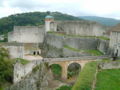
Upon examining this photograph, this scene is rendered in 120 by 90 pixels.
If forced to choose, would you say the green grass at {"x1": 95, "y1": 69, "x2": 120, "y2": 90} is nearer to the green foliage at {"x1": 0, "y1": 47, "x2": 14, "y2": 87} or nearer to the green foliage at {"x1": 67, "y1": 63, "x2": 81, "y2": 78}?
the green foliage at {"x1": 67, "y1": 63, "x2": 81, "y2": 78}

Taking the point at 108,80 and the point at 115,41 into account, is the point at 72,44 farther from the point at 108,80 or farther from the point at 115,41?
the point at 108,80

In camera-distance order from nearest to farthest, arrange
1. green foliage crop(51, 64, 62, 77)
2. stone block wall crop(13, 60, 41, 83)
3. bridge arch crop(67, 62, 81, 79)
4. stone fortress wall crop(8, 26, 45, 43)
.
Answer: stone block wall crop(13, 60, 41, 83) < bridge arch crop(67, 62, 81, 79) < green foliage crop(51, 64, 62, 77) < stone fortress wall crop(8, 26, 45, 43)

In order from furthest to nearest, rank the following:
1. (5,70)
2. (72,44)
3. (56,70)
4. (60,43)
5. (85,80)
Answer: (60,43)
(72,44)
(56,70)
(5,70)
(85,80)

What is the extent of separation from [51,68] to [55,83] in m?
4.15

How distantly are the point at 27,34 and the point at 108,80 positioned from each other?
27.9 m

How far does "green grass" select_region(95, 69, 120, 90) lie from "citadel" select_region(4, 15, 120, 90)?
1001 cm

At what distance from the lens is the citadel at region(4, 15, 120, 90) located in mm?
31391

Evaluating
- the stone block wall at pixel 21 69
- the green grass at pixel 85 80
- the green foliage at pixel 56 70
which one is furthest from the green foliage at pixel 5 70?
the green grass at pixel 85 80

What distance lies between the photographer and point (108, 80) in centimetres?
1833

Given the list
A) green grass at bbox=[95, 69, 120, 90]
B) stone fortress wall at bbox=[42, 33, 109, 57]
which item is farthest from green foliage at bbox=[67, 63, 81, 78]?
green grass at bbox=[95, 69, 120, 90]

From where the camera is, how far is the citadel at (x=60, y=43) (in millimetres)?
31391

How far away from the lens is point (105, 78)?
62.0ft

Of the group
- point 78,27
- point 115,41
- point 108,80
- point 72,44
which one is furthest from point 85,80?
point 78,27

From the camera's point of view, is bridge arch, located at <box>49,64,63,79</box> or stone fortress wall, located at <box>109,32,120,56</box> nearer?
stone fortress wall, located at <box>109,32,120,56</box>
